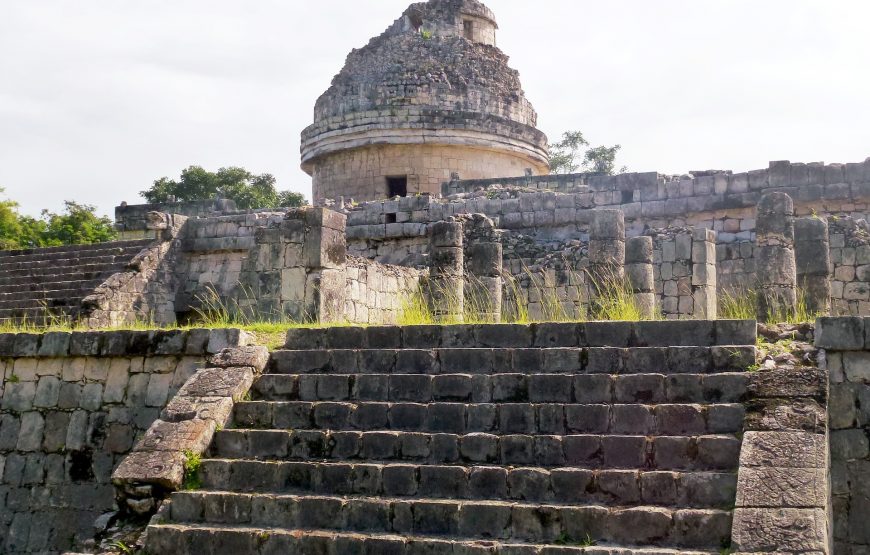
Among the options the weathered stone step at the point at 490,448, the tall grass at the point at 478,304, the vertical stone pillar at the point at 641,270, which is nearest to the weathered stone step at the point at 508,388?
the weathered stone step at the point at 490,448

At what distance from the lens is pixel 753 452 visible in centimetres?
626

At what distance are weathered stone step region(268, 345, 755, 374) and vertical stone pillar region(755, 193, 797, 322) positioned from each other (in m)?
2.89

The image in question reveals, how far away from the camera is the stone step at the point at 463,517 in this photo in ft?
19.8

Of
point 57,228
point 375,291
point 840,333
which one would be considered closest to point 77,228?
point 57,228

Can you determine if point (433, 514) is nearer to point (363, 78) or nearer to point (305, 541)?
point (305, 541)

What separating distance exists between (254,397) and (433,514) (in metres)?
2.36

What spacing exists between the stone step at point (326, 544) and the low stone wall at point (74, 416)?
99.7 inches

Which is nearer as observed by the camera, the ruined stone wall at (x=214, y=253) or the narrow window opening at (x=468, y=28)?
the ruined stone wall at (x=214, y=253)

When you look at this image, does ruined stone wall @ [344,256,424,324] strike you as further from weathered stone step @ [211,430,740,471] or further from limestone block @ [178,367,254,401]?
weathered stone step @ [211,430,740,471]

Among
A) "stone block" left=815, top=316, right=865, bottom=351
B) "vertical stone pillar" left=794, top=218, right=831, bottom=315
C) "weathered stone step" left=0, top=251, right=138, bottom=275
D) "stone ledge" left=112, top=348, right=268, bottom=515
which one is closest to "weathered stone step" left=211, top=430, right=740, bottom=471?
"stone ledge" left=112, top=348, right=268, bottom=515

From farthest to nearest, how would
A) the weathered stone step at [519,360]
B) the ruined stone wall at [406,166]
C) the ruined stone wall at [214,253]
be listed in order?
the ruined stone wall at [406,166], the ruined stone wall at [214,253], the weathered stone step at [519,360]

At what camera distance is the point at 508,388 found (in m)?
7.57

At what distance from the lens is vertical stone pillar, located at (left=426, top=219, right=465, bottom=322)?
1137 cm

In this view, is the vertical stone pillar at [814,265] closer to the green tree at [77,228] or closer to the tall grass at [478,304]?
the tall grass at [478,304]
